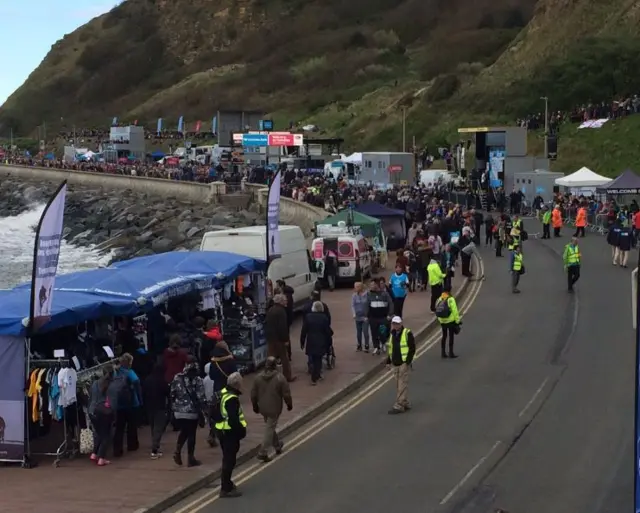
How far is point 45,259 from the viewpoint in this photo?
1295cm

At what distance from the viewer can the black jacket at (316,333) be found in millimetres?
17578

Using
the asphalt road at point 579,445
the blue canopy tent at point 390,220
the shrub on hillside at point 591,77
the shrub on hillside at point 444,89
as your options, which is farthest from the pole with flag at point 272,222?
the shrub on hillside at point 444,89

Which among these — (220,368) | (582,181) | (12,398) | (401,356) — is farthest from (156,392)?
(582,181)

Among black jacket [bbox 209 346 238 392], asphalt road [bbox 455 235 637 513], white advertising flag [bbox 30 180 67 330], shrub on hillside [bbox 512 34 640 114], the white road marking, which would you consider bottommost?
the white road marking

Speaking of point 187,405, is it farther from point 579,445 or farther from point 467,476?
point 579,445

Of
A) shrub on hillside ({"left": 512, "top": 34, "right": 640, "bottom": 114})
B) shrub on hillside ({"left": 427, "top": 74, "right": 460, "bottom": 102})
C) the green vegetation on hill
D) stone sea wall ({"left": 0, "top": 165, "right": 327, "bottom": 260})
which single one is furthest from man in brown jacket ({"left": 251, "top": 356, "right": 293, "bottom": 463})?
shrub on hillside ({"left": 427, "top": 74, "right": 460, "bottom": 102})

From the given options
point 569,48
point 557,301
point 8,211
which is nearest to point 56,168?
point 8,211

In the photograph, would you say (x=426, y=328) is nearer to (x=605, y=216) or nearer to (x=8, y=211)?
(x=605, y=216)

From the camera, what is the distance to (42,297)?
508 inches

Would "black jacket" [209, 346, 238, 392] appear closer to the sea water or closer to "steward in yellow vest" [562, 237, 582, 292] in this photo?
"steward in yellow vest" [562, 237, 582, 292]

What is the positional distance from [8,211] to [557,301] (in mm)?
71475

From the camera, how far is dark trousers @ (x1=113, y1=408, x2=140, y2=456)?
45.2ft

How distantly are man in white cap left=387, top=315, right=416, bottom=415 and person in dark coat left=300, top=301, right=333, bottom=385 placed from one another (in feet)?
6.28

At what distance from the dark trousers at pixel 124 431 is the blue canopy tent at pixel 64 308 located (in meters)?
1.37
